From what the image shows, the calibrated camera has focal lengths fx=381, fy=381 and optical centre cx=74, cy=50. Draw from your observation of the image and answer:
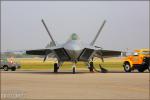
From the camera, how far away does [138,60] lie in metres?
31.0

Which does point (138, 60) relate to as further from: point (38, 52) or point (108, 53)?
point (38, 52)

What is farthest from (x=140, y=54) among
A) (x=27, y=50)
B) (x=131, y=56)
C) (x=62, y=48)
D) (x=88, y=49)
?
(x=27, y=50)

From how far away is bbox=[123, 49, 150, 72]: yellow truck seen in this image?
101 feet

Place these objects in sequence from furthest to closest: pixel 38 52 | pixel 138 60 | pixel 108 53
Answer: pixel 108 53
pixel 38 52
pixel 138 60

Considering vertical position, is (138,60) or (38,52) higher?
(38,52)

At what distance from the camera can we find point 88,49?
2867cm

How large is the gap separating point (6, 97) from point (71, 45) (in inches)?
638

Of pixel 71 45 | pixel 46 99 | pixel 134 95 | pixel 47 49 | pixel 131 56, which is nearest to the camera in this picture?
pixel 46 99

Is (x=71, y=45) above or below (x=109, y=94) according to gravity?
above

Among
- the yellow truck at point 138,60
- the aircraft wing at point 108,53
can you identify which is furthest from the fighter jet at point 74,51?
the yellow truck at point 138,60

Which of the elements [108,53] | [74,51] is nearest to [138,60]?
[108,53]

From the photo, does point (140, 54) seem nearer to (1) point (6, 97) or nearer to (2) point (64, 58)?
(2) point (64, 58)

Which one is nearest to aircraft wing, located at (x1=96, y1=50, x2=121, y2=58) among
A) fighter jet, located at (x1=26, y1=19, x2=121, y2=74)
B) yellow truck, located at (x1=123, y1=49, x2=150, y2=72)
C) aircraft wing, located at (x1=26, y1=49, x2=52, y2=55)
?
fighter jet, located at (x1=26, y1=19, x2=121, y2=74)

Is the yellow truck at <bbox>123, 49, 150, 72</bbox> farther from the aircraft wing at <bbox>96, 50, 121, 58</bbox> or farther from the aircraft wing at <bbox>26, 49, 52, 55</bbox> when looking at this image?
the aircraft wing at <bbox>26, 49, 52, 55</bbox>
